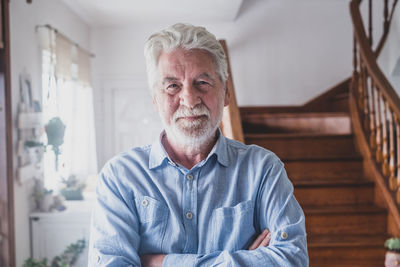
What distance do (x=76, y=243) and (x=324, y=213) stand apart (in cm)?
218

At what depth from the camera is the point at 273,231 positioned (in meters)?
1.17

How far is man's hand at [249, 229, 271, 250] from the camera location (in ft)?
3.84

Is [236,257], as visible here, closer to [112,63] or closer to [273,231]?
[273,231]

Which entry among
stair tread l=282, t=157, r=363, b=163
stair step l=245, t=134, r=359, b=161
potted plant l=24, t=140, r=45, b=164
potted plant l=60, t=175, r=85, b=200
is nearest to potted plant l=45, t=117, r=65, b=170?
potted plant l=24, t=140, r=45, b=164

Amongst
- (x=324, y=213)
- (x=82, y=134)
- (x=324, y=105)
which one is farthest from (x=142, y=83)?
(x=324, y=213)

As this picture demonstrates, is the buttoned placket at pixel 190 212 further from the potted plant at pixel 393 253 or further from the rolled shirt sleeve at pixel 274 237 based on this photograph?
the potted plant at pixel 393 253

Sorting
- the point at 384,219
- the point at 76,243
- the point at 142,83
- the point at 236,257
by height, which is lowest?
the point at 76,243

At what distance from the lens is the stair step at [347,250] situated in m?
2.61

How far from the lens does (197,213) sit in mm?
1183

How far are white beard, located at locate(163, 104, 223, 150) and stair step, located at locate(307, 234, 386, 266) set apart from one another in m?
1.67

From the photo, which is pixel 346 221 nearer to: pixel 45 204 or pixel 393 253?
pixel 393 253


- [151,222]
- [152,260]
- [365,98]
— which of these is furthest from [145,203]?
[365,98]

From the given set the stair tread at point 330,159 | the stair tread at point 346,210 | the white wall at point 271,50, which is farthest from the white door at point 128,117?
the stair tread at point 346,210

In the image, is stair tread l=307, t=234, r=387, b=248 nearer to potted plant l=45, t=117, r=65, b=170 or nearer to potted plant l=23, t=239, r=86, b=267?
potted plant l=23, t=239, r=86, b=267
